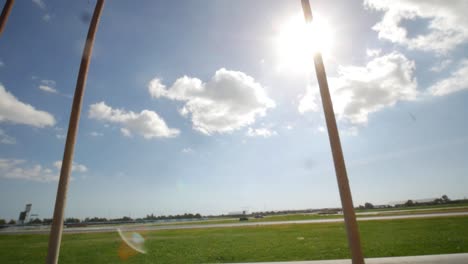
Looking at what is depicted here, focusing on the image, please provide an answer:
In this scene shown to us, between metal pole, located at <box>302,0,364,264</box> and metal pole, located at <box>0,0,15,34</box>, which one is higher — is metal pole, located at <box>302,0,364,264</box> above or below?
below

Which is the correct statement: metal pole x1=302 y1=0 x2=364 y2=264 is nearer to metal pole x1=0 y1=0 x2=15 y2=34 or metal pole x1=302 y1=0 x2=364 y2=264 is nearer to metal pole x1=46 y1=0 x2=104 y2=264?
metal pole x1=46 y1=0 x2=104 y2=264

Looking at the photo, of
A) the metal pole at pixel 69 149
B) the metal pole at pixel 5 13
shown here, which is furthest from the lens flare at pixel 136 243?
the metal pole at pixel 5 13

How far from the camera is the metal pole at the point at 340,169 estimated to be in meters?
3.78

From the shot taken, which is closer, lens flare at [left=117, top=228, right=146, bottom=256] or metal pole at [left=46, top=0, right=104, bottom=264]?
metal pole at [left=46, top=0, right=104, bottom=264]

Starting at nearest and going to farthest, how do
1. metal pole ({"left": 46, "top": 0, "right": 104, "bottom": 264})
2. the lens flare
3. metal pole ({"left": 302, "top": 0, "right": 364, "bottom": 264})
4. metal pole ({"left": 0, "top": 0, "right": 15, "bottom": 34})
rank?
metal pole ({"left": 302, "top": 0, "right": 364, "bottom": 264}) < metal pole ({"left": 46, "top": 0, "right": 104, "bottom": 264}) < metal pole ({"left": 0, "top": 0, "right": 15, "bottom": 34}) < the lens flare

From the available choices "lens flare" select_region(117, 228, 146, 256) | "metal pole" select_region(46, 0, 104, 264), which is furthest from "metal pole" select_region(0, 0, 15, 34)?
"lens flare" select_region(117, 228, 146, 256)

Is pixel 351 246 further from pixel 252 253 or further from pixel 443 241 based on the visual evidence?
pixel 443 241

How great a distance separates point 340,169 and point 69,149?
5127 millimetres

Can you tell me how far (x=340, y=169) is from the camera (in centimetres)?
393

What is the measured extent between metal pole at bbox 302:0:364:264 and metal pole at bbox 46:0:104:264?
471 centimetres

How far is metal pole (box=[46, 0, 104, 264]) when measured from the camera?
4.85 metres

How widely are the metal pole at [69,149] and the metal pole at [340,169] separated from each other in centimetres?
471

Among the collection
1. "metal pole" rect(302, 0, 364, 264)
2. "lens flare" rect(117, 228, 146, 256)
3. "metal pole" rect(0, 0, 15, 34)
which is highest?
"metal pole" rect(0, 0, 15, 34)

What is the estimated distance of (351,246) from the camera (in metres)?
3.78
